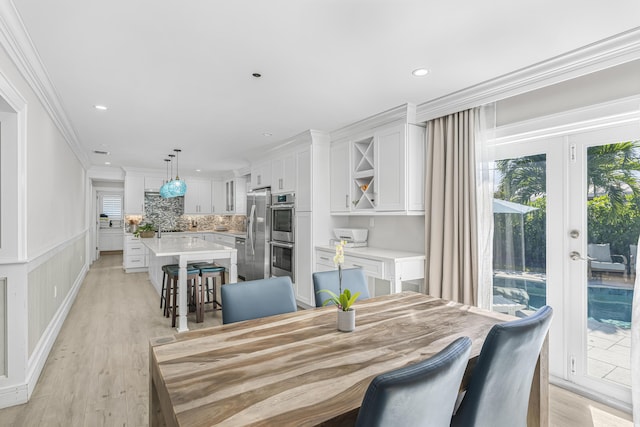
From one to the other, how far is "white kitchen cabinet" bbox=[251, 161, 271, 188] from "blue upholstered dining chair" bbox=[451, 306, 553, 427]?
4.60 meters

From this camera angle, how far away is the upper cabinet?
3461 millimetres

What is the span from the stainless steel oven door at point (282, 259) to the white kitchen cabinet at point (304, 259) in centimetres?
12

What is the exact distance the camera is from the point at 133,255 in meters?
7.56

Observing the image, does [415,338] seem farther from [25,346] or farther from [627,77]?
[25,346]

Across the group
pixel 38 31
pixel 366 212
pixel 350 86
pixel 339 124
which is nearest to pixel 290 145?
pixel 339 124

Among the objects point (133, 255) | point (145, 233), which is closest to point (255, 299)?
point (145, 233)

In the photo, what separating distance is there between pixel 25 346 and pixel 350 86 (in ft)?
10.2

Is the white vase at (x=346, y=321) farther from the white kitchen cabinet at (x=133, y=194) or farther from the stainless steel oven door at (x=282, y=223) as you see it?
the white kitchen cabinet at (x=133, y=194)

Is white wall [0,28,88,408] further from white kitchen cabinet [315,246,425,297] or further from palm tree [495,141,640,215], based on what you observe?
palm tree [495,141,640,215]

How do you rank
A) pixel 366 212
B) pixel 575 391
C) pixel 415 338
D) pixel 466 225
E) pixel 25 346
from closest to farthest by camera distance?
pixel 415 338 < pixel 25 346 < pixel 575 391 < pixel 466 225 < pixel 366 212

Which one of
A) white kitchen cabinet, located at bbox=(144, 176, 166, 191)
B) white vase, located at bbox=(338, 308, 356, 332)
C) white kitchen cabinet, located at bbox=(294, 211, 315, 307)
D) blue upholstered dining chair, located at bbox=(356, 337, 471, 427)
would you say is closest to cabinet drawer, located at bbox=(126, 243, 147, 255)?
white kitchen cabinet, located at bbox=(144, 176, 166, 191)

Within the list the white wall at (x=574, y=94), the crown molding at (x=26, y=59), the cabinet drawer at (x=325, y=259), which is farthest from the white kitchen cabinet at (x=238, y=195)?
the white wall at (x=574, y=94)

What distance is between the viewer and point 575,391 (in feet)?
8.29

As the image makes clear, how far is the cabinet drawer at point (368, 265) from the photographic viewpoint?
11.3ft
